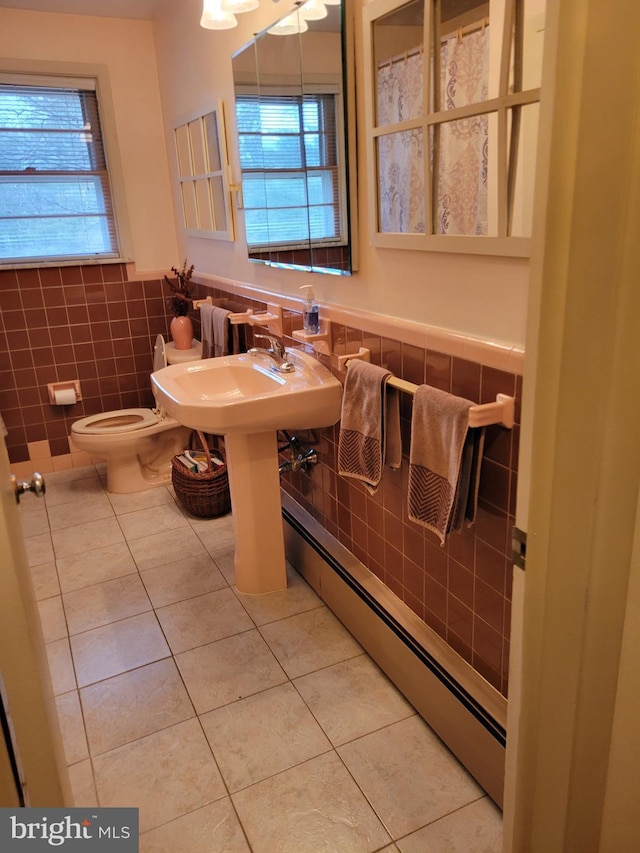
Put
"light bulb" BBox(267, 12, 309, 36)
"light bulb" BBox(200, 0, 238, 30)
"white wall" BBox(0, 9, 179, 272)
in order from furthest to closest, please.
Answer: "white wall" BBox(0, 9, 179, 272) < "light bulb" BBox(200, 0, 238, 30) < "light bulb" BBox(267, 12, 309, 36)

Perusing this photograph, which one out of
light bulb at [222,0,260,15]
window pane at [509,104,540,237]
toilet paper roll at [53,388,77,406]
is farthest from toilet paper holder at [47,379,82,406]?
window pane at [509,104,540,237]

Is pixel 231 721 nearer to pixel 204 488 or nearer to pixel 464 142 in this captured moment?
pixel 204 488

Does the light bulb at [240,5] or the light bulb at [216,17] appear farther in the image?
the light bulb at [216,17]

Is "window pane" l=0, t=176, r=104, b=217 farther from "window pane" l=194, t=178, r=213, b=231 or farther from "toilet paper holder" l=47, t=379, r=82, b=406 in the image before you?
"toilet paper holder" l=47, t=379, r=82, b=406

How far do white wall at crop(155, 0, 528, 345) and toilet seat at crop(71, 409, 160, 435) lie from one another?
34.6 inches

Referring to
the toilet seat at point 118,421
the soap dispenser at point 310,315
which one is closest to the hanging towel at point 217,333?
the toilet seat at point 118,421

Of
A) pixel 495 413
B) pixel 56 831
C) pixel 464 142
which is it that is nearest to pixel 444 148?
pixel 464 142

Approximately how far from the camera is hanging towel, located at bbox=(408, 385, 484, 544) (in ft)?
4.77

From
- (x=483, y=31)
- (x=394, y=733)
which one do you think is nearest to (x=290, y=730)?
(x=394, y=733)

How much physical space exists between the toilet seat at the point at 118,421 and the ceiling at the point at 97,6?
203cm

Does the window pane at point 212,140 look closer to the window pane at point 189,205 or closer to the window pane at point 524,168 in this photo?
the window pane at point 189,205

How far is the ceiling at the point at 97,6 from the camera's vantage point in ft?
Result: 9.87

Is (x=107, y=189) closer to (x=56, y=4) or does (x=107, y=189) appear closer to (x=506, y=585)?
(x=56, y=4)

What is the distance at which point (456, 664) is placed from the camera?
5.75 feet
